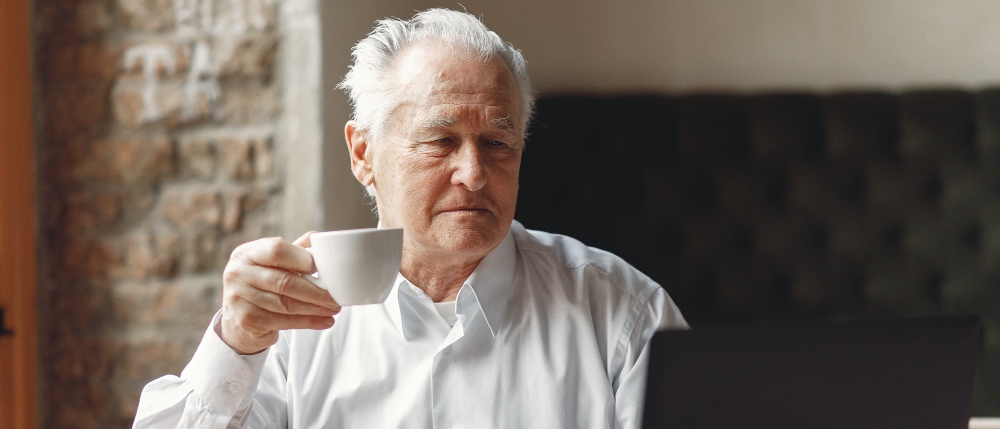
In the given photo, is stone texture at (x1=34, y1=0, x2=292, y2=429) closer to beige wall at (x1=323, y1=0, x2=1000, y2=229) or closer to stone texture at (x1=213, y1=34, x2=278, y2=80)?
stone texture at (x1=213, y1=34, x2=278, y2=80)

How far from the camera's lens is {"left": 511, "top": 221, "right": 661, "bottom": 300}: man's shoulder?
125 centimetres

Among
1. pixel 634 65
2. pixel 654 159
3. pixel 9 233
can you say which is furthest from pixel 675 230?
pixel 9 233

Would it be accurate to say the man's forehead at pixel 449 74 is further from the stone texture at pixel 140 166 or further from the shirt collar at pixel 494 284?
the stone texture at pixel 140 166

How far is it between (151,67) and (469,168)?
0.92 meters

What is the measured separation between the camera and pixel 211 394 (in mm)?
990

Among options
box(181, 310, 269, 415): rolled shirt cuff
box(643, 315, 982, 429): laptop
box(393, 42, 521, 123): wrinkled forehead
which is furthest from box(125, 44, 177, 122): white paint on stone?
box(643, 315, 982, 429): laptop

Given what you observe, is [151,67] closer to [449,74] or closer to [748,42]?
[449,74]

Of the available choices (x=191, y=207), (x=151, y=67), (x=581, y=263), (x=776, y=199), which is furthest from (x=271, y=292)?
(x=776, y=199)

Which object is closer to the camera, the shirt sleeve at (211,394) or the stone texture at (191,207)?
the shirt sleeve at (211,394)

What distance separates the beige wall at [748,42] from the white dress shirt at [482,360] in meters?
1.33

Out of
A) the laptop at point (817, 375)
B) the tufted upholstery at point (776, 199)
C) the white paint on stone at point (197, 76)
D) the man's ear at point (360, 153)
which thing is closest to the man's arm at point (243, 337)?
the man's ear at point (360, 153)

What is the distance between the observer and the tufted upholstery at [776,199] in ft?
7.44

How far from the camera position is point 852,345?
24.2 inches

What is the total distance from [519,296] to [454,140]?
273 mm
